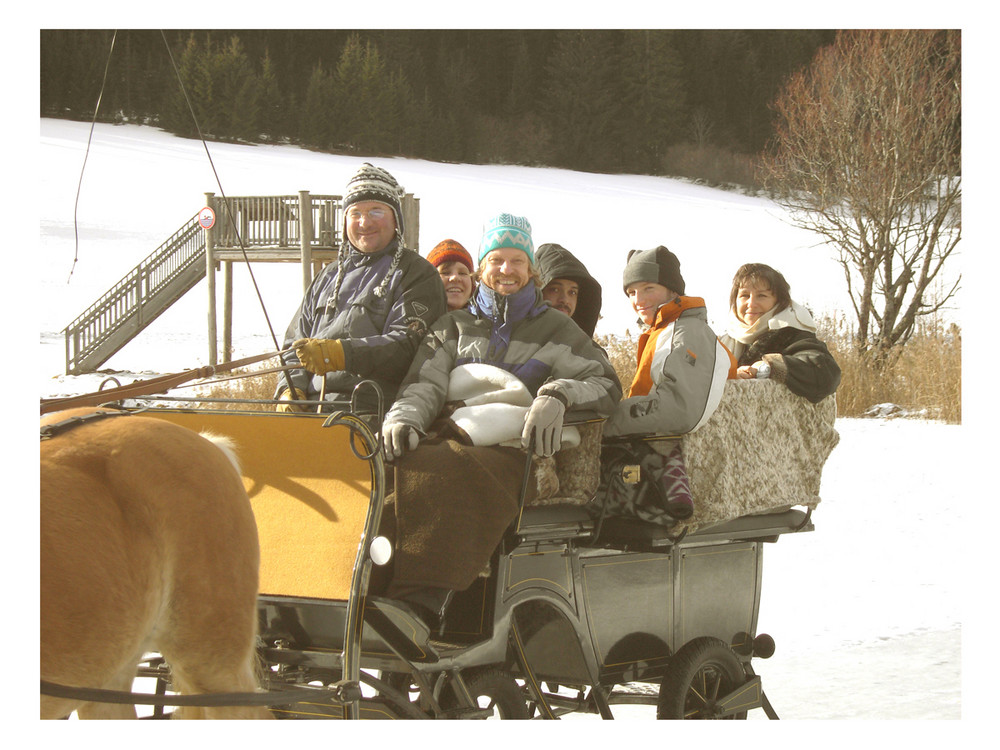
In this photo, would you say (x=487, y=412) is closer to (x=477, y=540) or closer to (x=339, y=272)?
(x=477, y=540)

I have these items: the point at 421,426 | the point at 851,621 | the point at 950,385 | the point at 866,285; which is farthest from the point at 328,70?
the point at 421,426

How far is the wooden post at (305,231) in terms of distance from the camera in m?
13.0

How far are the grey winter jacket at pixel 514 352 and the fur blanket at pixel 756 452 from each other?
38cm

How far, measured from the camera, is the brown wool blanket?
3.02 m

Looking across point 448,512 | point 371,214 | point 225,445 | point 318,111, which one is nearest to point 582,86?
point 318,111

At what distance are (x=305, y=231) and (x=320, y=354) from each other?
401 inches

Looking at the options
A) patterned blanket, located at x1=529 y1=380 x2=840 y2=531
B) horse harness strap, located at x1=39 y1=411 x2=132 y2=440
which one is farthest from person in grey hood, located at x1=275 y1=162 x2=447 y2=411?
horse harness strap, located at x1=39 y1=411 x2=132 y2=440

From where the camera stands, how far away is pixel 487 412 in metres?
3.20

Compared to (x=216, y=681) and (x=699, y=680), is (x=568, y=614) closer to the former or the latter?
(x=699, y=680)

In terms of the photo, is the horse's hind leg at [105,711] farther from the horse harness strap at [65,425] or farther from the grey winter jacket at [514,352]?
the grey winter jacket at [514,352]

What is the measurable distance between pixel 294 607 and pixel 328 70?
22.6 m

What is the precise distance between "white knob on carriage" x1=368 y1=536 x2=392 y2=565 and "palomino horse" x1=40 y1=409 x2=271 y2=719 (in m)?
0.33

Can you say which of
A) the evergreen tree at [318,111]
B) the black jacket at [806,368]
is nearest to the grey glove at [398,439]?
the black jacket at [806,368]

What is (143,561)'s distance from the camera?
2449 millimetres
